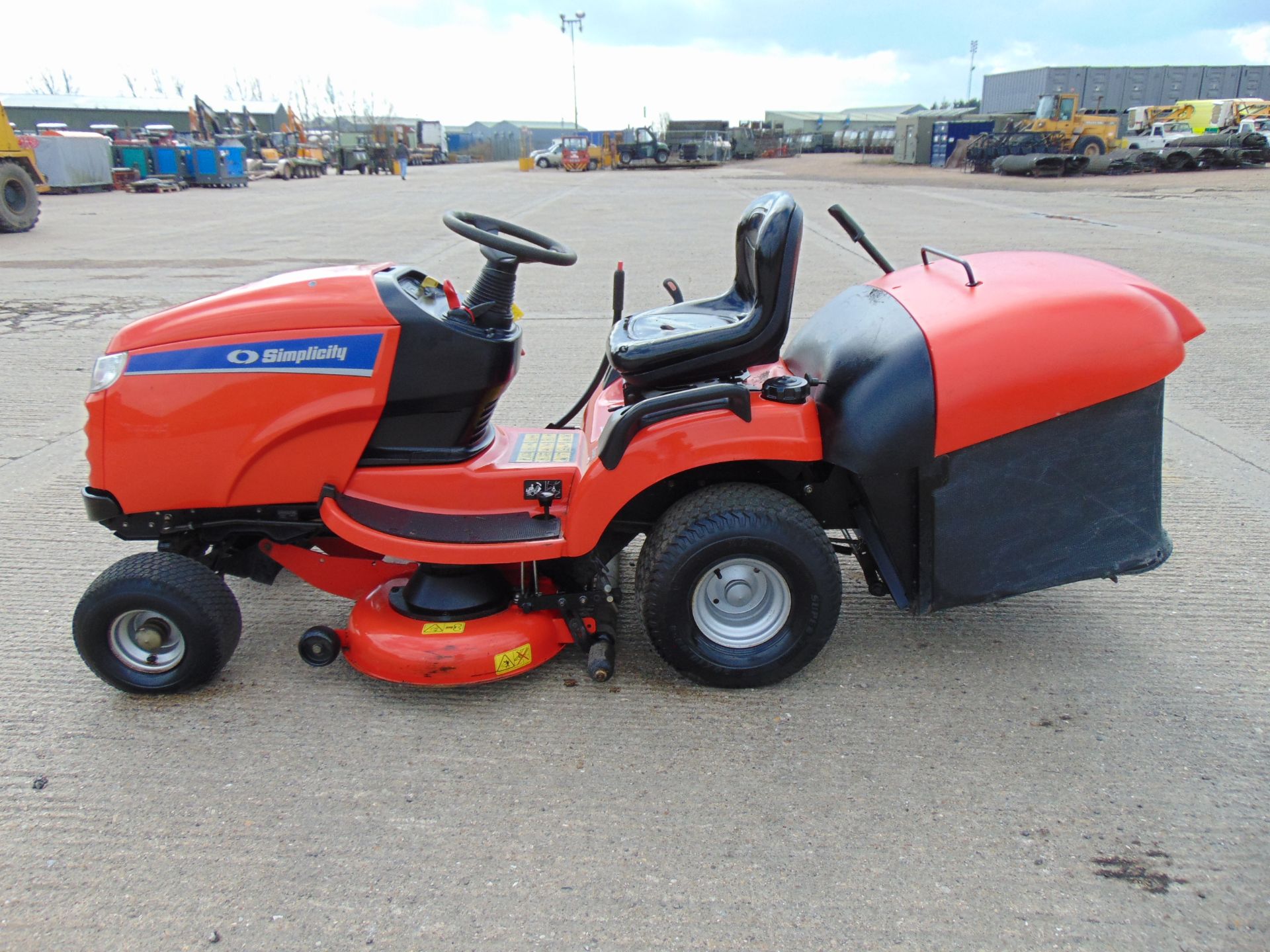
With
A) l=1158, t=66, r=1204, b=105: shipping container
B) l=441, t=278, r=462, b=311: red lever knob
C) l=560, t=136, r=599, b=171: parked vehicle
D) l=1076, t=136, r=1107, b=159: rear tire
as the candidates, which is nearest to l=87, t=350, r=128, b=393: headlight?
l=441, t=278, r=462, b=311: red lever knob

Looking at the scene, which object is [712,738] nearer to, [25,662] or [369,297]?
[369,297]

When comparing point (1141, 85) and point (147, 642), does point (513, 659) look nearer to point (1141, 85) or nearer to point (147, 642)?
point (147, 642)

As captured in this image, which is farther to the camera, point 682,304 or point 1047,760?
point 682,304

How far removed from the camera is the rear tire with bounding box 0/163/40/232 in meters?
13.4

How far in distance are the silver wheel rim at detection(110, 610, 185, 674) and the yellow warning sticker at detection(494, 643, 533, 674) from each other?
834mm

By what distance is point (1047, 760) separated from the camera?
2145 millimetres

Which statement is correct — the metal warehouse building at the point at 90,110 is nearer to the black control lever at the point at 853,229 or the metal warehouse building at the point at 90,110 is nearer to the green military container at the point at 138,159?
the green military container at the point at 138,159

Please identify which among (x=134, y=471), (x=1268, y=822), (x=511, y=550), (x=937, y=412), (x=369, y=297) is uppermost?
(x=369, y=297)

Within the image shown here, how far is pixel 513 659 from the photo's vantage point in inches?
93.6

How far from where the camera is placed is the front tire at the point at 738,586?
2.27m

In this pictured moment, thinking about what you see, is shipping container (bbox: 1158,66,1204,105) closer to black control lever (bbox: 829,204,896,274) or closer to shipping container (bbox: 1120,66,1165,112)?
shipping container (bbox: 1120,66,1165,112)

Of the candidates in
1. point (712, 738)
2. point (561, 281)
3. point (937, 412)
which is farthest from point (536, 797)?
point (561, 281)

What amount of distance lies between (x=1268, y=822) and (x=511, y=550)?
185cm

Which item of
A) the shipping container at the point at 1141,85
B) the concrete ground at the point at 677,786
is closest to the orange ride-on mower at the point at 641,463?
the concrete ground at the point at 677,786
